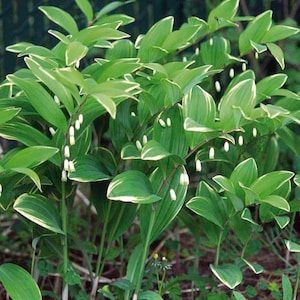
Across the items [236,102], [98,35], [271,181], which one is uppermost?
[98,35]

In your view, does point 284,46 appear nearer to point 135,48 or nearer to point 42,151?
point 135,48

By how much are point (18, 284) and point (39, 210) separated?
0.66ft

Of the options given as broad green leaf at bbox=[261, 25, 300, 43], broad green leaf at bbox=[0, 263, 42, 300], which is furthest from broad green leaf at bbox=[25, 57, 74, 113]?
broad green leaf at bbox=[261, 25, 300, 43]

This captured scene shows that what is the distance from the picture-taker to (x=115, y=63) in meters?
1.72

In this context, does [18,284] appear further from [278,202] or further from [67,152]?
[278,202]

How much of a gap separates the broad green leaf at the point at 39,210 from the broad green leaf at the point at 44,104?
0.23 metres

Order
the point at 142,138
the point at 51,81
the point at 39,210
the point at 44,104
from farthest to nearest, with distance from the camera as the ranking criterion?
the point at 142,138 → the point at 39,210 → the point at 44,104 → the point at 51,81

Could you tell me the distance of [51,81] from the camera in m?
1.60

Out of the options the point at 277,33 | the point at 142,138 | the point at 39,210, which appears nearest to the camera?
the point at 39,210

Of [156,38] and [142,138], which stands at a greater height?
[156,38]

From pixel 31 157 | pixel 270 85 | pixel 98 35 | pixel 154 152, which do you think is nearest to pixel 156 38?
pixel 98 35

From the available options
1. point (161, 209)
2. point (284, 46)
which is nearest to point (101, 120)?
point (161, 209)

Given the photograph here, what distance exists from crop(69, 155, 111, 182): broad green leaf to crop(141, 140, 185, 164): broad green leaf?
0.69 ft

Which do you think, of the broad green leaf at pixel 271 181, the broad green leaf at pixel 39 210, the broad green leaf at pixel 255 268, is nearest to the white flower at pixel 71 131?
the broad green leaf at pixel 39 210
